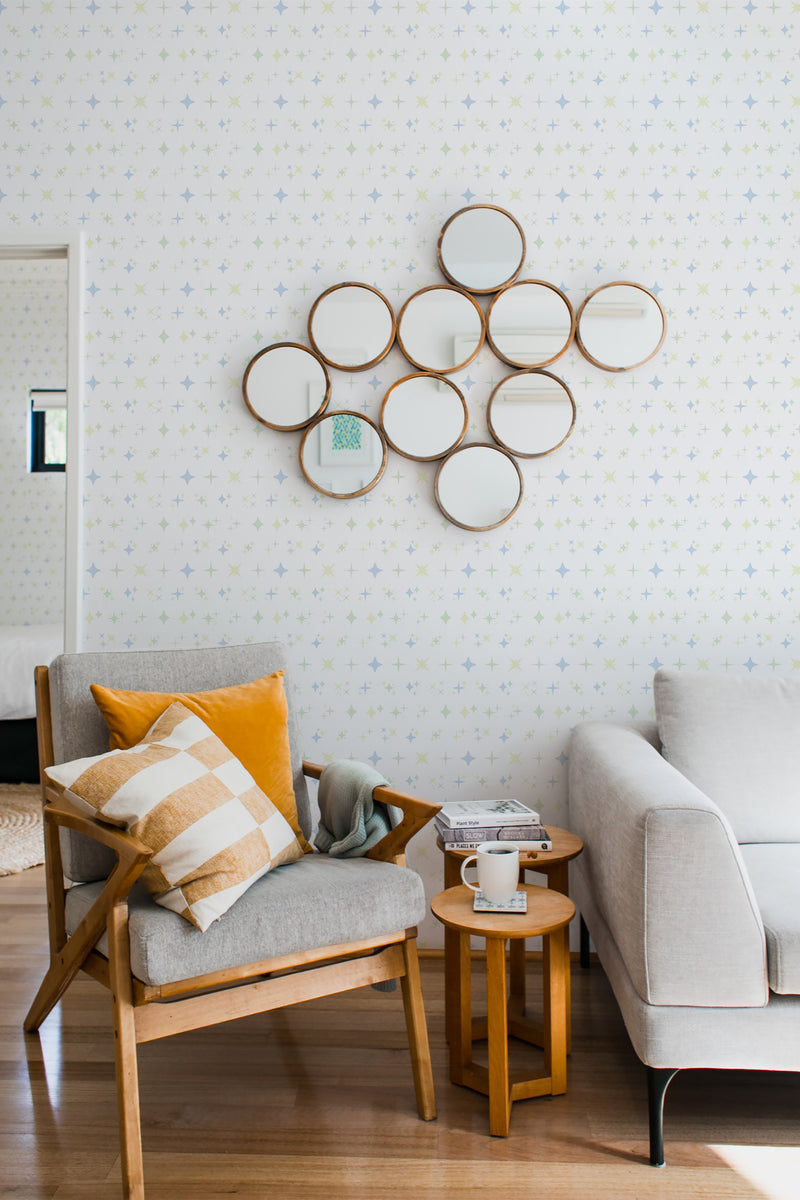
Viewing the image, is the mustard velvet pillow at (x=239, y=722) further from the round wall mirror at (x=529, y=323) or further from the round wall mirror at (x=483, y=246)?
the round wall mirror at (x=483, y=246)

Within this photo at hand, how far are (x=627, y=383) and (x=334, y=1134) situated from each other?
196 centimetres

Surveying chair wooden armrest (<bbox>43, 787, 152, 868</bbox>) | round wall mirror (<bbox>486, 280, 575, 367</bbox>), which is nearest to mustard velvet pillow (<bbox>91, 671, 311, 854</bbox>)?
chair wooden armrest (<bbox>43, 787, 152, 868</bbox>)

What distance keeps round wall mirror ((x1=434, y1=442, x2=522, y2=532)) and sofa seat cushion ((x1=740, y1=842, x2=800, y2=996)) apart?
1094 millimetres

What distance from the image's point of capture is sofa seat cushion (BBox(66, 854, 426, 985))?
1531 millimetres

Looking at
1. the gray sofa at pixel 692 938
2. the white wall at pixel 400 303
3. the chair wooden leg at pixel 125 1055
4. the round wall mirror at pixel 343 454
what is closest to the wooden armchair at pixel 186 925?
the chair wooden leg at pixel 125 1055

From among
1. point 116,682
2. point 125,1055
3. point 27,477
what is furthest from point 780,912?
point 27,477

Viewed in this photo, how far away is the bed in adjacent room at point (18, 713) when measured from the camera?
439 cm

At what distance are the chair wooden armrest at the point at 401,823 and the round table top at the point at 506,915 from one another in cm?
13

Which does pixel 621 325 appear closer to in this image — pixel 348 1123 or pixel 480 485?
pixel 480 485

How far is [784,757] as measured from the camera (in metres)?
2.12

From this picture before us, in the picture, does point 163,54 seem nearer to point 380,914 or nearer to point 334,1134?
point 380,914

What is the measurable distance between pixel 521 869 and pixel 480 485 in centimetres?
103

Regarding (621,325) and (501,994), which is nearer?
(501,994)

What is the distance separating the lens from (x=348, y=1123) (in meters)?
1.72
